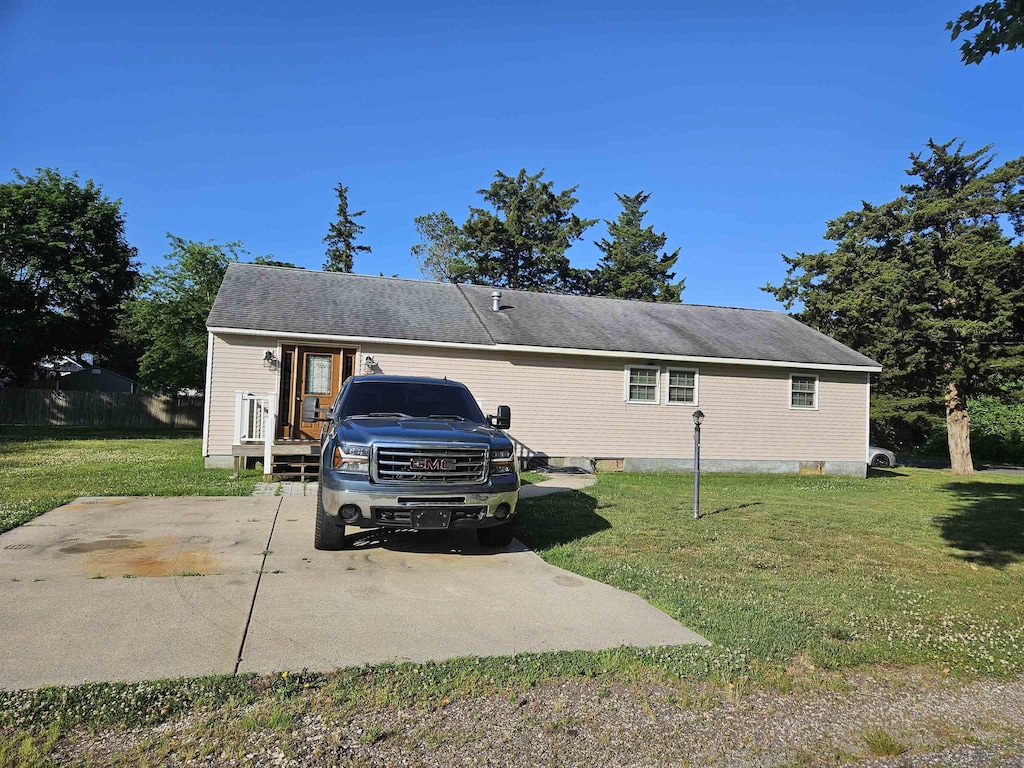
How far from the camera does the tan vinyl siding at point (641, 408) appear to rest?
1441cm

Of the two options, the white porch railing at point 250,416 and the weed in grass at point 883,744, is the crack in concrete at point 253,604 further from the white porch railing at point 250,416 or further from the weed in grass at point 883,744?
the white porch railing at point 250,416

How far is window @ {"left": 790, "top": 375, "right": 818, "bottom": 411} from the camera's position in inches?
651

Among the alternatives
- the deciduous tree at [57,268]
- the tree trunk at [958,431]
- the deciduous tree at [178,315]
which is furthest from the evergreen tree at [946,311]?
the deciduous tree at [57,268]

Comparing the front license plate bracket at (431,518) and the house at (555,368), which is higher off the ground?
the house at (555,368)

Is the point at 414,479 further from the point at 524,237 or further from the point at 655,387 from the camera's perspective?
the point at 524,237

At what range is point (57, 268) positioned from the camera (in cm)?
2716

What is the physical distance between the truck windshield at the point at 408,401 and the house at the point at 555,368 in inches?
230

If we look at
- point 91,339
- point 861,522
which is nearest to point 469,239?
point 91,339

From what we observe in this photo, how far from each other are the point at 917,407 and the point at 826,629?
19.9 m

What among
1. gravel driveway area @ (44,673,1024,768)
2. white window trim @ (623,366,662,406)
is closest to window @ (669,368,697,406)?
white window trim @ (623,366,662,406)

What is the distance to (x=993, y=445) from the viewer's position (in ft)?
79.8

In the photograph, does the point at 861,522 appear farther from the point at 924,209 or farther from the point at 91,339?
the point at 91,339

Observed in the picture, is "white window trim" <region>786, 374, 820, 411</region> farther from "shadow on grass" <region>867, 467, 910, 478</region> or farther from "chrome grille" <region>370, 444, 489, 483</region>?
"chrome grille" <region>370, 444, 489, 483</region>

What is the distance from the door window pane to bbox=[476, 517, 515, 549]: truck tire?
26.5ft
